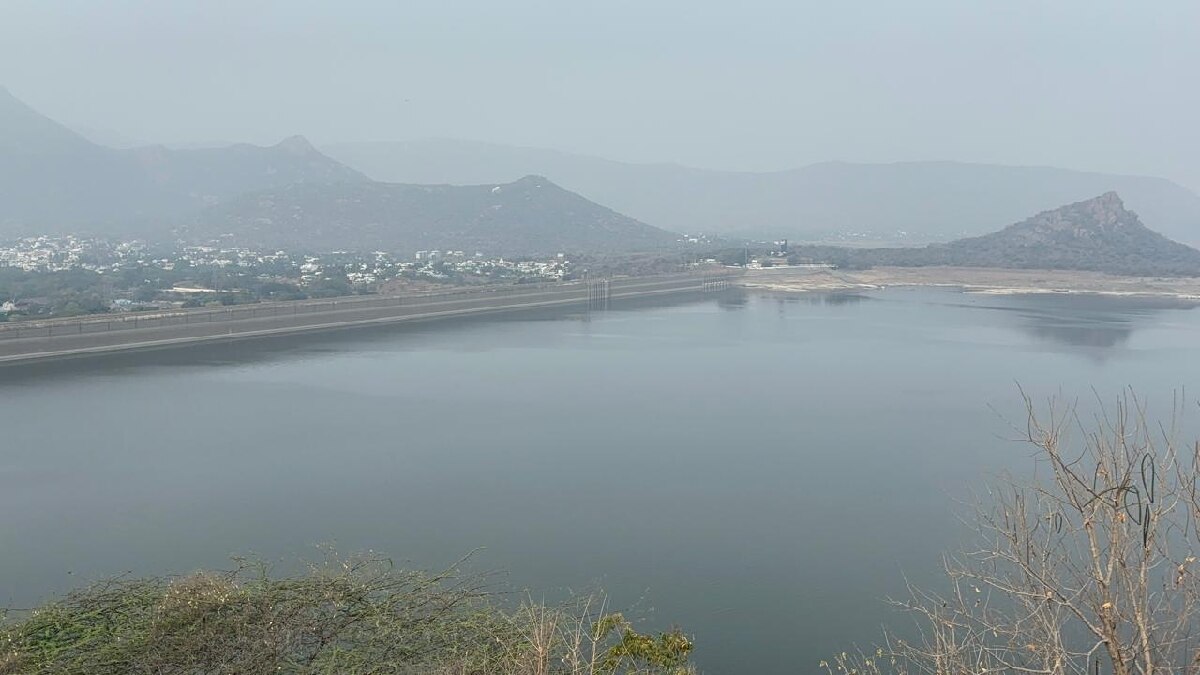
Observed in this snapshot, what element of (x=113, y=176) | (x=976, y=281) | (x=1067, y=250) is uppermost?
(x=113, y=176)

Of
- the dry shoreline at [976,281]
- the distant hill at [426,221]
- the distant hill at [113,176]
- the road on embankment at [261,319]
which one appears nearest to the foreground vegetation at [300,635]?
the road on embankment at [261,319]

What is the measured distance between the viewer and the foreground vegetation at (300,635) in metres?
2.97

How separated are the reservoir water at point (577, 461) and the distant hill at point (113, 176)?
113 ft

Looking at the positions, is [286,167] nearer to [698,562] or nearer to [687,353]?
[687,353]

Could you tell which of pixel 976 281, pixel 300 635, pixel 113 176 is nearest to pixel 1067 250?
pixel 976 281

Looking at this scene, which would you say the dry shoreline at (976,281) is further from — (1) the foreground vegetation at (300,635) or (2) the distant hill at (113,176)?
(2) the distant hill at (113,176)

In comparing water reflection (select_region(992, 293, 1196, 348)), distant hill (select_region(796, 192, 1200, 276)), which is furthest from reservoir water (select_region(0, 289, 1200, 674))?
distant hill (select_region(796, 192, 1200, 276))

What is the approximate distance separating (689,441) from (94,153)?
55.3 m

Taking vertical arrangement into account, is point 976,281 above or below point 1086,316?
above

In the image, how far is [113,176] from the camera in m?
52.5

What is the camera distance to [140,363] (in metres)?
12.2

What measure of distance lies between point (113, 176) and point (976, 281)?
149ft

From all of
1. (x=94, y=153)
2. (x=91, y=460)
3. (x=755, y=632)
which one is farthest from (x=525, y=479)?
(x=94, y=153)

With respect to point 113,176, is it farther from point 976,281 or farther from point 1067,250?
point 1067,250
